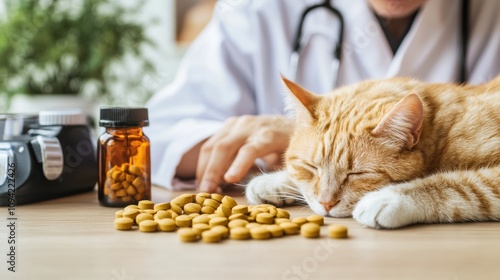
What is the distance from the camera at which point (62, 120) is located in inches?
41.7

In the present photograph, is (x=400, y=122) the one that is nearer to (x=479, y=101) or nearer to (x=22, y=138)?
(x=479, y=101)

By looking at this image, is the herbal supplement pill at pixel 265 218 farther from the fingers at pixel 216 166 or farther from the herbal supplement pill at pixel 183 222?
the fingers at pixel 216 166

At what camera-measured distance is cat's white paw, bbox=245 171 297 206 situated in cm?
99

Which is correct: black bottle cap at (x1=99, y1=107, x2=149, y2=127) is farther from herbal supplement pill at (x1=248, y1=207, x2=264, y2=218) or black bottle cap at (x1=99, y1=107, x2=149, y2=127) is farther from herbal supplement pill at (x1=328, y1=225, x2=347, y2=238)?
herbal supplement pill at (x1=328, y1=225, x2=347, y2=238)

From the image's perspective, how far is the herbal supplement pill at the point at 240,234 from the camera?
0.73 meters

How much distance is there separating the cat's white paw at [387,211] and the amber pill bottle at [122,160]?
0.40m

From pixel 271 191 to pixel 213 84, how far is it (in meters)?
0.66

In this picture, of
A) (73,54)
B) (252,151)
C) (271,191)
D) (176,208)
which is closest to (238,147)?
(252,151)

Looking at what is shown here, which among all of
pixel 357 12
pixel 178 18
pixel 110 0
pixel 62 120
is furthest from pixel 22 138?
pixel 178 18

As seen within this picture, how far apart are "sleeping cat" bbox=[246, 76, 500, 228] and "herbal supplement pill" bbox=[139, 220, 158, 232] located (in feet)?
0.85

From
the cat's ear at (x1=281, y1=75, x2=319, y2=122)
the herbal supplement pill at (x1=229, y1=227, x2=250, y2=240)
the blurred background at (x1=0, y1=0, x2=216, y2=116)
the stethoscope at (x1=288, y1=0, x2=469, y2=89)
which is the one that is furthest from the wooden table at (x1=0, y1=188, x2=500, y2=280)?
the blurred background at (x1=0, y1=0, x2=216, y2=116)

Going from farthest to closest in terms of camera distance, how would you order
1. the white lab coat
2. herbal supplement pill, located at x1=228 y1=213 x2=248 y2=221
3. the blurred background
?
the blurred background, the white lab coat, herbal supplement pill, located at x1=228 y1=213 x2=248 y2=221

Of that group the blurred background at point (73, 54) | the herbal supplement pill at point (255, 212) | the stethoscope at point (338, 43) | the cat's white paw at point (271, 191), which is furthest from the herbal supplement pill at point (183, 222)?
the blurred background at point (73, 54)

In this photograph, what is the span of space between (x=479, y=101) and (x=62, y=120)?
789 mm
